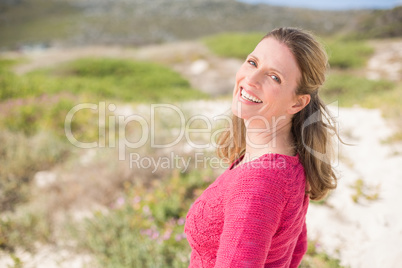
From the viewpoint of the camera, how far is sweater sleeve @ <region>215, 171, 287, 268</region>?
1039 mm

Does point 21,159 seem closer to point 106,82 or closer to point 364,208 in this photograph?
point 364,208

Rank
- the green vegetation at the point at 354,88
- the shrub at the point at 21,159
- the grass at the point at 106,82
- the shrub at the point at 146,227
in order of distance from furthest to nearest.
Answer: the green vegetation at the point at 354,88 < the grass at the point at 106,82 < the shrub at the point at 21,159 < the shrub at the point at 146,227

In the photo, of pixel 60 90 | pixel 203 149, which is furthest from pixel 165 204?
pixel 60 90

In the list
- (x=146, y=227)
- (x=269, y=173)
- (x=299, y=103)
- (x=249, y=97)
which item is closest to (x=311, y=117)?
(x=299, y=103)

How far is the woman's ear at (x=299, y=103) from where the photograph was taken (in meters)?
1.31

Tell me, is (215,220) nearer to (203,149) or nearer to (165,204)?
(165,204)

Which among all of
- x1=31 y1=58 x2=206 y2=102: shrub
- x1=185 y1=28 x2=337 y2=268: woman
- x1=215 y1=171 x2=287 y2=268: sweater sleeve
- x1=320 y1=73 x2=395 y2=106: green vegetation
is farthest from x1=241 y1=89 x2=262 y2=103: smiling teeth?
x1=31 y1=58 x2=206 y2=102: shrub

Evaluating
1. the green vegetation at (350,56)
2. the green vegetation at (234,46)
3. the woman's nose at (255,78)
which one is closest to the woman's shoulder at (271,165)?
the woman's nose at (255,78)

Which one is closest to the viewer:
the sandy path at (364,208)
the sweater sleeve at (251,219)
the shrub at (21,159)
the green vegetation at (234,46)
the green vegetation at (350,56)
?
the sweater sleeve at (251,219)

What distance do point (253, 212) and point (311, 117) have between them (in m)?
0.67

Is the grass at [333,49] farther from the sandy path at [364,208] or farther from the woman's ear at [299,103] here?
Result: the woman's ear at [299,103]

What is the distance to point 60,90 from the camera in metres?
9.14

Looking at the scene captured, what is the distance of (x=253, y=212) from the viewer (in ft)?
3.40

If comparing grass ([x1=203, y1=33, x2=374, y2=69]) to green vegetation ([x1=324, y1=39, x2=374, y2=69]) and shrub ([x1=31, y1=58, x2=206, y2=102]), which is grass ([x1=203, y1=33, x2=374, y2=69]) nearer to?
green vegetation ([x1=324, y1=39, x2=374, y2=69])
